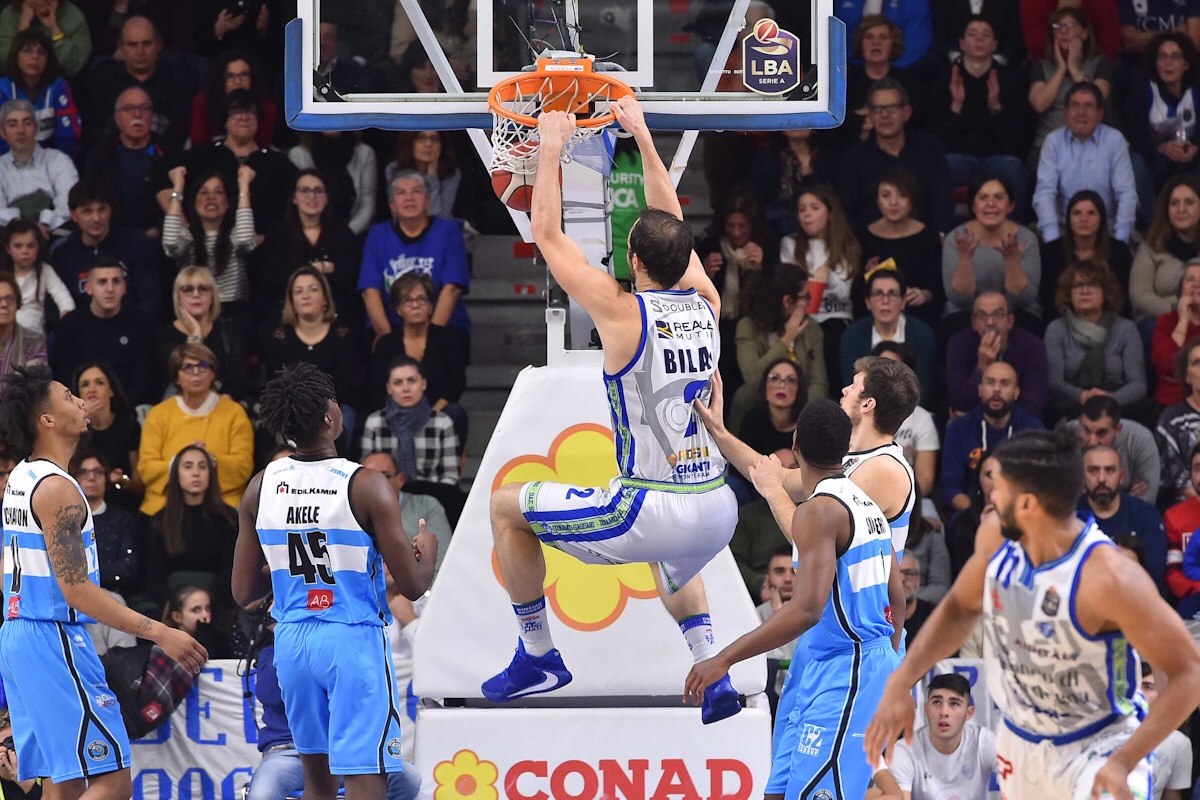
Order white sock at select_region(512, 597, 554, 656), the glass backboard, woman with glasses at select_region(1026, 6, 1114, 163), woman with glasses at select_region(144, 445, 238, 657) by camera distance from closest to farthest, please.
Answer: white sock at select_region(512, 597, 554, 656), the glass backboard, woman with glasses at select_region(144, 445, 238, 657), woman with glasses at select_region(1026, 6, 1114, 163)

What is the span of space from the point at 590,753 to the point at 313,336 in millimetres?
4233

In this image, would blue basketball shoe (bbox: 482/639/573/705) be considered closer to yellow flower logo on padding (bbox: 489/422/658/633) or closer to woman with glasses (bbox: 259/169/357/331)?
yellow flower logo on padding (bbox: 489/422/658/633)

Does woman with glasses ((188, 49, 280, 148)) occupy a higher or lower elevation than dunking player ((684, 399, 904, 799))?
higher

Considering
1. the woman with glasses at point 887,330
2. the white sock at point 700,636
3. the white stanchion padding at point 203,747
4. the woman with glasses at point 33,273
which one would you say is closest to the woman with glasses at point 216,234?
the woman with glasses at point 33,273

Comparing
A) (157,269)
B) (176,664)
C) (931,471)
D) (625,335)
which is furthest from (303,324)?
(625,335)

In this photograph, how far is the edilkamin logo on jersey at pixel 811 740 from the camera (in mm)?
6418

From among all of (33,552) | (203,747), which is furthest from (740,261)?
(33,552)

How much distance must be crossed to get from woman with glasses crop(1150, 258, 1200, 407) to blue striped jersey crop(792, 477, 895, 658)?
16.5 ft

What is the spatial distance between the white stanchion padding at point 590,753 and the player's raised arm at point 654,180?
1.93m

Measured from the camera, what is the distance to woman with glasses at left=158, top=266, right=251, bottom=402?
1100cm

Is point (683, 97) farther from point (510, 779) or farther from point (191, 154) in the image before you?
point (191, 154)

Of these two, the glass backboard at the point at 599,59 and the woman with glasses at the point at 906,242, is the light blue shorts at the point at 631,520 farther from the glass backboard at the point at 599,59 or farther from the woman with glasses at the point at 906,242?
the woman with glasses at the point at 906,242

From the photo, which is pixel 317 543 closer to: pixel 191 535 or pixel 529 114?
pixel 529 114

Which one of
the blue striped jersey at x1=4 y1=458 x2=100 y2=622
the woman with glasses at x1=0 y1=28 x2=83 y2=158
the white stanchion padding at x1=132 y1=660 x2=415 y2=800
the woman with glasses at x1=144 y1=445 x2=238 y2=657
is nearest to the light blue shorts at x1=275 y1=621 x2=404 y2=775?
the blue striped jersey at x1=4 y1=458 x2=100 y2=622
